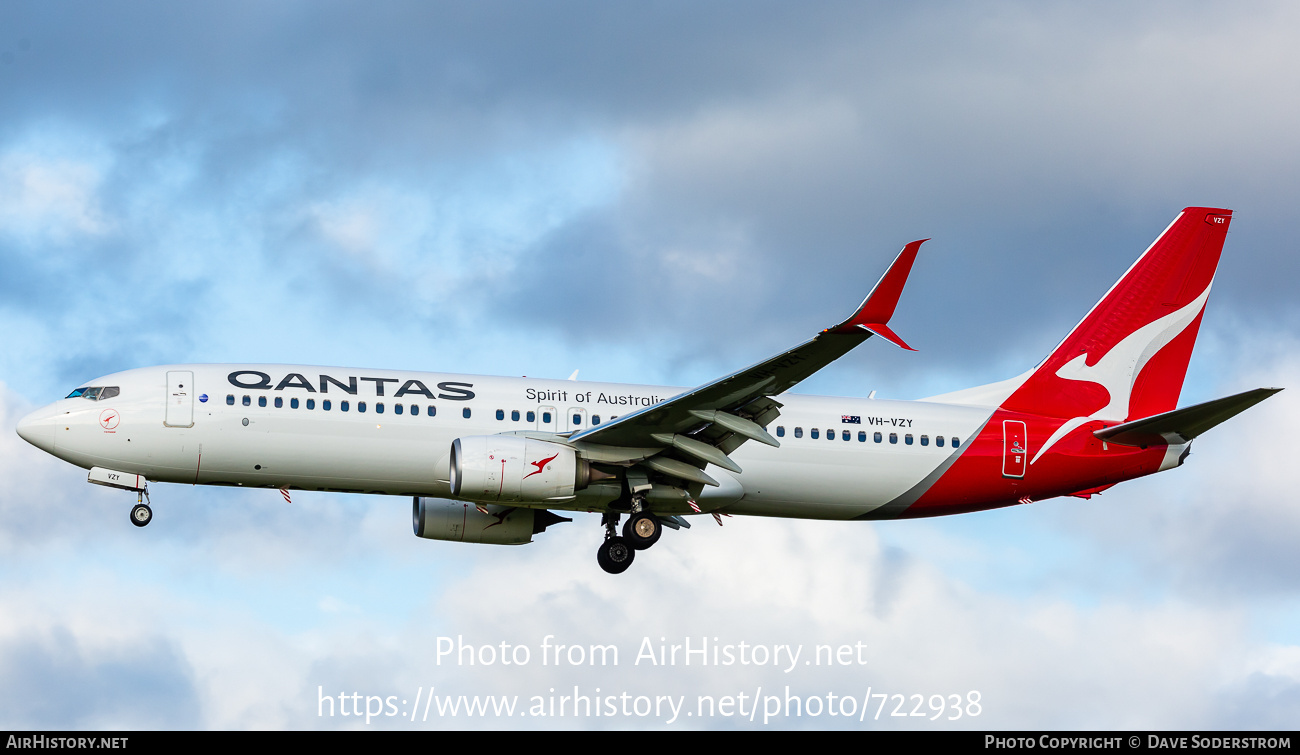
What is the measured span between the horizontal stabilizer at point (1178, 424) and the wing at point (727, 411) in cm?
1014

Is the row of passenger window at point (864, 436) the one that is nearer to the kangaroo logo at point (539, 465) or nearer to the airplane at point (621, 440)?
the airplane at point (621, 440)

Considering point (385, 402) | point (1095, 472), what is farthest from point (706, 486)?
point (1095, 472)

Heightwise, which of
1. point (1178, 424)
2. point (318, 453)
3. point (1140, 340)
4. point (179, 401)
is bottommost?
point (318, 453)

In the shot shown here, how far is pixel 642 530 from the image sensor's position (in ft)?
114

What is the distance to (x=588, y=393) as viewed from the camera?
116 ft

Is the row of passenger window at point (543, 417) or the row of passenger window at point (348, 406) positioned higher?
the row of passenger window at point (348, 406)

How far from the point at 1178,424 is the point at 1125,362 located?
4067 millimetres

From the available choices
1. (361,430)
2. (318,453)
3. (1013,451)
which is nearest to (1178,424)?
(1013,451)

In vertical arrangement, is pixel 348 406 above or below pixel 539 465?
above

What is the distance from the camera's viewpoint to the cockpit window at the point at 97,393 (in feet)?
110

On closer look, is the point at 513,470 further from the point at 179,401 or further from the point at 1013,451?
the point at 1013,451

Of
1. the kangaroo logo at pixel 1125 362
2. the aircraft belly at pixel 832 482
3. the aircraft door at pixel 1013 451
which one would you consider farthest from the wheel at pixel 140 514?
the kangaroo logo at pixel 1125 362
